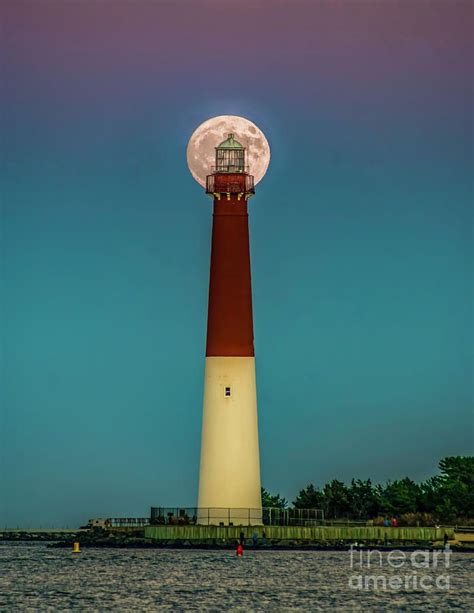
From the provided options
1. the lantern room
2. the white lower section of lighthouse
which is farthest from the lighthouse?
the lantern room

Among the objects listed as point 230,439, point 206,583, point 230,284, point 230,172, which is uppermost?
point 230,172

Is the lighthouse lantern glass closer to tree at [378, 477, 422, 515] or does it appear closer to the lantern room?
the lantern room

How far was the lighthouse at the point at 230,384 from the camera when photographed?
261 ft

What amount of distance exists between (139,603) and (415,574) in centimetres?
1814

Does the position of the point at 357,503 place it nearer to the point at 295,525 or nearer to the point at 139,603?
the point at 295,525

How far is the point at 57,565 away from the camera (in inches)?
3211

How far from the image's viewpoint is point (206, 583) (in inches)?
2726

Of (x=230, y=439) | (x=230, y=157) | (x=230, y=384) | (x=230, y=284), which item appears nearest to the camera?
(x=230, y=439)

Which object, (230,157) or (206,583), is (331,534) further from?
(230,157)

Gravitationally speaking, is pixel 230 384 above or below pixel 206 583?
above

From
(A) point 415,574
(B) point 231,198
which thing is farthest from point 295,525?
(B) point 231,198

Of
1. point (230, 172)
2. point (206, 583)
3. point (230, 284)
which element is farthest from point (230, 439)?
point (230, 172)

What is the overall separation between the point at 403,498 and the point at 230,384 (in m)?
20.2

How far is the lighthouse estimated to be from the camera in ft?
261
